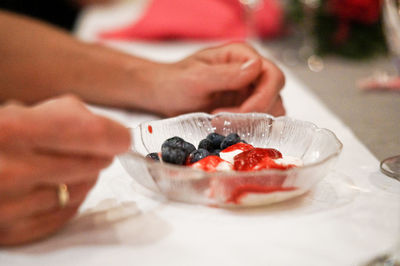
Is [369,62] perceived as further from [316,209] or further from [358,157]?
[316,209]

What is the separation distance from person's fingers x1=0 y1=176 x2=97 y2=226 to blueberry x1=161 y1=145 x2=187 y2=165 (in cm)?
12

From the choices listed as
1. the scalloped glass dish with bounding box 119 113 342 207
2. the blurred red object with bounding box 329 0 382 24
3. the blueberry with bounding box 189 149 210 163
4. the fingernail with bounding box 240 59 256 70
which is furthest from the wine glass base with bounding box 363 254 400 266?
the blurred red object with bounding box 329 0 382 24

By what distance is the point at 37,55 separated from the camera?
972 millimetres

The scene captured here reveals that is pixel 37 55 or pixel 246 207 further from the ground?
pixel 37 55

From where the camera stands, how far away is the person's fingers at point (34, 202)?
1.24ft

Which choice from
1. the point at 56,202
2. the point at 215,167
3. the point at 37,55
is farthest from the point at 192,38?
the point at 56,202

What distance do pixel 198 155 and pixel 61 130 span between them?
0.19 meters

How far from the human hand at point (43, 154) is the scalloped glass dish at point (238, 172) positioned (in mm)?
91

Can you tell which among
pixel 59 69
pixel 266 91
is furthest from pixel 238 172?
pixel 59 69

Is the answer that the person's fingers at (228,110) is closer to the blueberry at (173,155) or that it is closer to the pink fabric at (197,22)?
the blueberry at (173,155)

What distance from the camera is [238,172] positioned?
443 millimetres

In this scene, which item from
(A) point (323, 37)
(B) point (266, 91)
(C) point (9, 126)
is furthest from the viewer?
(A) point (323, 37)

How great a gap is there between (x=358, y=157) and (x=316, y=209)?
20 centimetres

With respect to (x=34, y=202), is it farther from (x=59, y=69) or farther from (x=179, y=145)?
(x=59, y=69)
